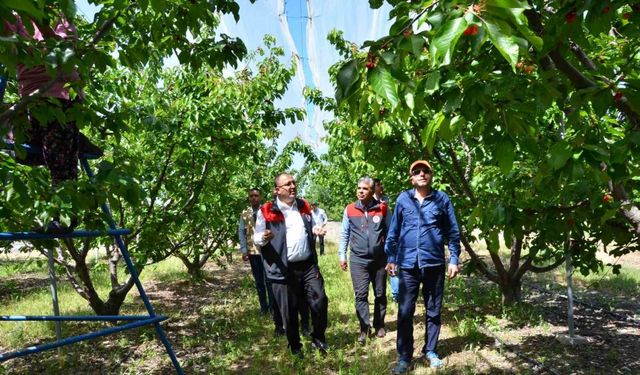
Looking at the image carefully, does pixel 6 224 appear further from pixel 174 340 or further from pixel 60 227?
pixel 174 340

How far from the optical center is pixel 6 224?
276cm

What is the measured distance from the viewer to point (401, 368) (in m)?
3.94

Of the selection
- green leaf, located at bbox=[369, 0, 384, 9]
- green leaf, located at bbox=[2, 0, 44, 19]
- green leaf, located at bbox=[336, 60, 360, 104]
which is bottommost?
green leaf, located at bbox=[336, 60, 360, 104]

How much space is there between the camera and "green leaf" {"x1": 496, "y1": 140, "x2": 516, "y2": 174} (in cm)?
158

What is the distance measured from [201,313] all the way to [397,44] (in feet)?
23.0

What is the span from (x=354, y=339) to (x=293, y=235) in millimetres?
1709

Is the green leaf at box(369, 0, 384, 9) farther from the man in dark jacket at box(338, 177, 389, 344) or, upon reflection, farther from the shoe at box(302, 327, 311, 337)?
the shoe at box(302, 327, 311, 337)

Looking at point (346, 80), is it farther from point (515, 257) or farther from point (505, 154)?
point (515, 257)

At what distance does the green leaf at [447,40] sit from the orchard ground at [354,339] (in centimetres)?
358

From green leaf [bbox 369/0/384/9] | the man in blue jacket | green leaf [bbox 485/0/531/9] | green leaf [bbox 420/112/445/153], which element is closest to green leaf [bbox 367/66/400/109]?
green leaf [bbox 485/0/531/9]

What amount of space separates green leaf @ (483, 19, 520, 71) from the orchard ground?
359 cm

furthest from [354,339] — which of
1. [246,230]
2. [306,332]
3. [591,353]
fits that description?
[591,353]

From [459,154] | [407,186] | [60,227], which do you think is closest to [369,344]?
[407,186]

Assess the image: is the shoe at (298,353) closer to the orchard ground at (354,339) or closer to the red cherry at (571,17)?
the orchard ground at (354,339)
